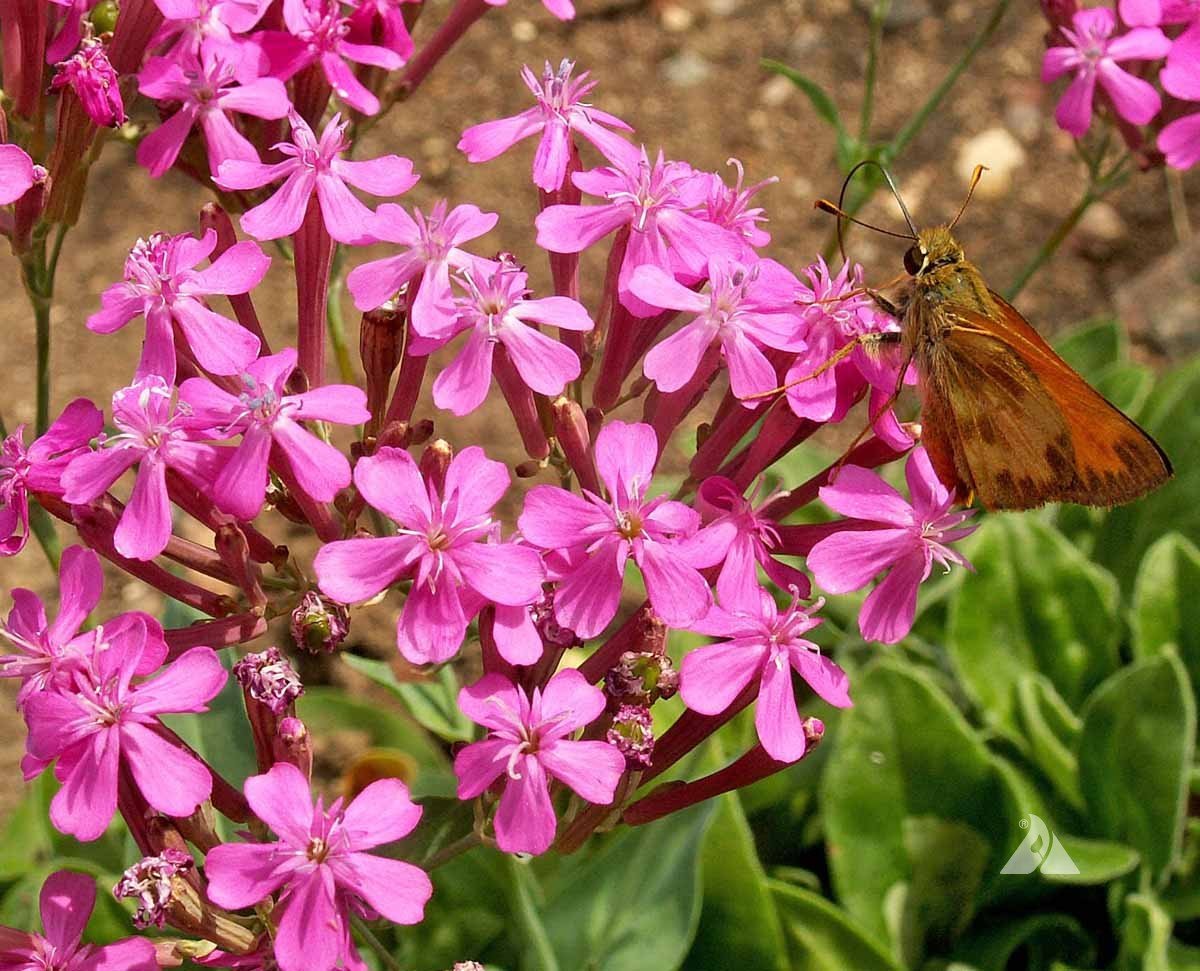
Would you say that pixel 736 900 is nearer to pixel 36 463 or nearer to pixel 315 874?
pixel 315 874

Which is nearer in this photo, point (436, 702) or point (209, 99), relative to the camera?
point (209, 99)

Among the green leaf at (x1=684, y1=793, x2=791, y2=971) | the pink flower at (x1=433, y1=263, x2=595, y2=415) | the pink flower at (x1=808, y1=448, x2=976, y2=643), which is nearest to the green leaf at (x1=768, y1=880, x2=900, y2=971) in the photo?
the green leaf at (x1=684, y1=793, x2=791, y2=971)

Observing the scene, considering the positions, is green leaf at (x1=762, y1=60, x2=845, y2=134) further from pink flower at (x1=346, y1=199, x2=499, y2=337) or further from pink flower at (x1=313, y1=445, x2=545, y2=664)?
pink flower at (x1=313, y1=445, x2=545, y2=664)

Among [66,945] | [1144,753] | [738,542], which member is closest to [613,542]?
[738,542]

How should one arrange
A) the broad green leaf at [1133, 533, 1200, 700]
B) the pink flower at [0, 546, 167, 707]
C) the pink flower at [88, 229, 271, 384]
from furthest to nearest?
the broad green leaf at [1133, 533, 1200, 700] → the pink flower at [88, 229, 271, 384] → the pink flower at [0, 546, 167, 707]

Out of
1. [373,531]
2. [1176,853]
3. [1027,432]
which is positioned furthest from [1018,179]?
[373,531]

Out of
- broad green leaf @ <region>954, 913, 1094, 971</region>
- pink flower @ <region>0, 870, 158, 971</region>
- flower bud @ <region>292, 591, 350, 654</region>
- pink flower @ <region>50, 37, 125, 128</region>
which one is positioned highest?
pink flower @ <region>50, 37, 125, 128</region>
